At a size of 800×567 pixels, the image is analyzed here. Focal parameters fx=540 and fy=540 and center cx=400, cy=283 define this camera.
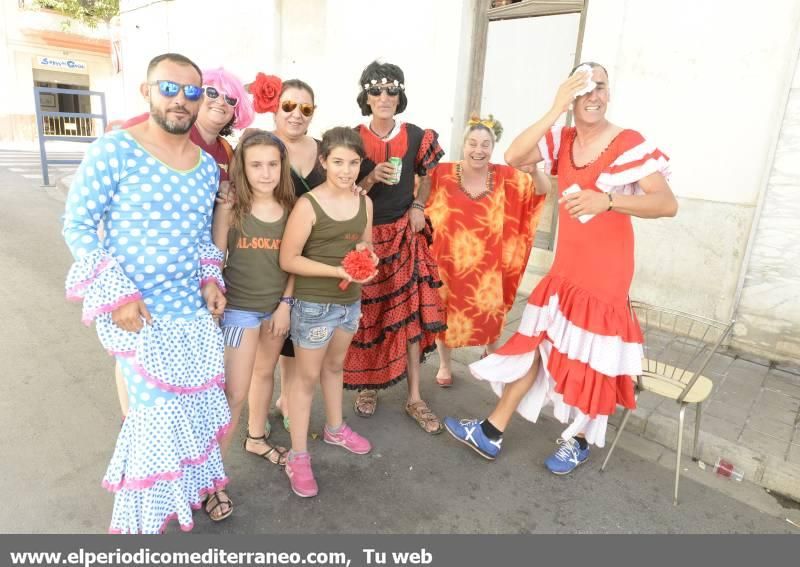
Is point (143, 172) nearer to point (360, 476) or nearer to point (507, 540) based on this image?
point (360, 476)

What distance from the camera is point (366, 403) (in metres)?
3.69

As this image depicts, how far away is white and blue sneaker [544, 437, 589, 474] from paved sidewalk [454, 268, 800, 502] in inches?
15.4

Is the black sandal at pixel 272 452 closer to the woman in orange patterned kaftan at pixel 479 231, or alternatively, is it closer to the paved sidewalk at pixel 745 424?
the woman in orange patterned kaftan at pixel 479 231

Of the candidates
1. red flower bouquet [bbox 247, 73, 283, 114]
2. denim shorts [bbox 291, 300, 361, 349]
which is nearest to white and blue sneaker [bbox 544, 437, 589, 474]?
denim shorts [bbox 291, 300, 361, 349]

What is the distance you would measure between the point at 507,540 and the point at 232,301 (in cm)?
173

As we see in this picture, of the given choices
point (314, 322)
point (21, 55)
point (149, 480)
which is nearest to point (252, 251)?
point (314, 322)

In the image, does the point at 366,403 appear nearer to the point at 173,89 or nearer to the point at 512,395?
the point at 512,395

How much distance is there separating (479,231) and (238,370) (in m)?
1.82

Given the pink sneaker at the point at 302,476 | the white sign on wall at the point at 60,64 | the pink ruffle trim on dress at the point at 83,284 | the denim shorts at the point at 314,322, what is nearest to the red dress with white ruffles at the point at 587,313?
the denim shorts at the point at 314,322

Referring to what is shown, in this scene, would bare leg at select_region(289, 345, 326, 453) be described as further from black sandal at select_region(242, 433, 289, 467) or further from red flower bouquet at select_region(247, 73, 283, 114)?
red flower bouquet at select_region(247, 73, 283, 114)

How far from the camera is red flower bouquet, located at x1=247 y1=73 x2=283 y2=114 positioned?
2.77 meters

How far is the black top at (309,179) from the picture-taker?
2879 mm

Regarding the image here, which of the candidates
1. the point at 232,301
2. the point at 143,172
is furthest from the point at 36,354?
the point at 143,172

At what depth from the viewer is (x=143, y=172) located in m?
2.08
